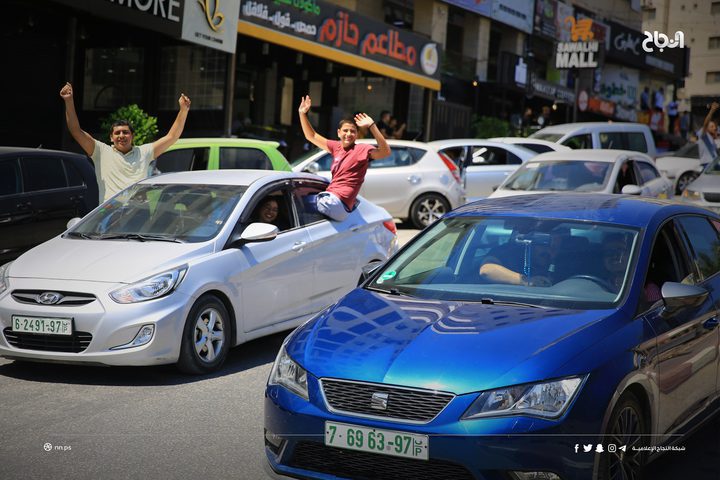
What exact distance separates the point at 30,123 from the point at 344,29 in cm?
819

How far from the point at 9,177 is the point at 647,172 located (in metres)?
9.27

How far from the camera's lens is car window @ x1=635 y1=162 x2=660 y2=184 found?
48.5 ft

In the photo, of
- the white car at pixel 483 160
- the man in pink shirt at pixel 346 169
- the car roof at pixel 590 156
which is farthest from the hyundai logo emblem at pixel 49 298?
the white car at pixel 483 160

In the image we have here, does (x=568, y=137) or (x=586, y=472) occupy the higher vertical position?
(x=568, y=137)

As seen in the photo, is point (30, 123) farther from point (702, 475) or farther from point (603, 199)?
point (702, 475)

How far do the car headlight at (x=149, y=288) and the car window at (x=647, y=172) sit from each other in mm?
9445

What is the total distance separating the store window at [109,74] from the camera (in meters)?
20.6

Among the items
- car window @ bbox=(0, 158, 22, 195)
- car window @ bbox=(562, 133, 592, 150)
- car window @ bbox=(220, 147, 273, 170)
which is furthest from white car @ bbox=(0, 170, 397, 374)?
car window @ bbox=(562, 133, 592, 150)

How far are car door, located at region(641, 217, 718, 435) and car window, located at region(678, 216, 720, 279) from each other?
6 cm

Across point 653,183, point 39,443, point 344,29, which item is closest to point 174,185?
point 39,443

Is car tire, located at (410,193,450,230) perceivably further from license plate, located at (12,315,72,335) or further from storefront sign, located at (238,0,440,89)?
license plate, located at (12,315,72,335)

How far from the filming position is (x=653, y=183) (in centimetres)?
1488

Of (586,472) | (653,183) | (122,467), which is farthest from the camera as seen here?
(653,183)

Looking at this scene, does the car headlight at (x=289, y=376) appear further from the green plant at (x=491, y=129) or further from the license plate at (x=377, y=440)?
the green plant at (x=491, y=129)
